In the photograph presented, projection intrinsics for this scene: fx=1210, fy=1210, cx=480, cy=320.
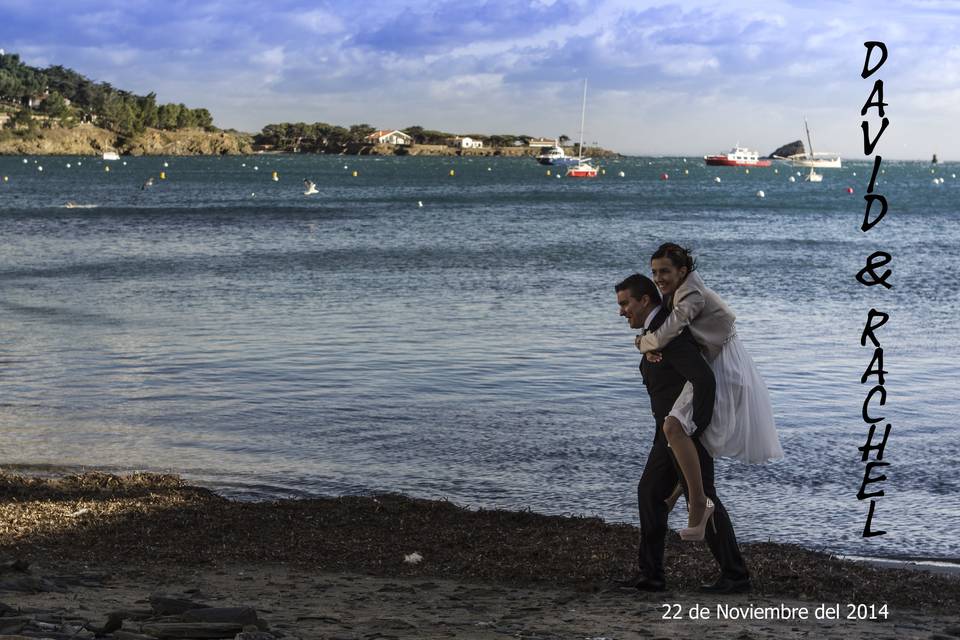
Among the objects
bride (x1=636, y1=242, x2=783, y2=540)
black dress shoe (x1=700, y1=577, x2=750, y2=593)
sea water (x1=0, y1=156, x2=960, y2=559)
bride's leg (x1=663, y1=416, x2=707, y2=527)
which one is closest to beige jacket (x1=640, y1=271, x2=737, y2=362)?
bride (x1=636, y1=242, x2=783, y2=540)

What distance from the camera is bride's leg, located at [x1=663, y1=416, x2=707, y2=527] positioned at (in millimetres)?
6102

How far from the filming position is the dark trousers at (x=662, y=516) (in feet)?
20.9

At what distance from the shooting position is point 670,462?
21.0 ft

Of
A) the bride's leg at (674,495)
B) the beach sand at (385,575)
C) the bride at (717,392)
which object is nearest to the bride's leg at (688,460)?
the bride at (717,392)

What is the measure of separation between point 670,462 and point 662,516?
1.22 feet

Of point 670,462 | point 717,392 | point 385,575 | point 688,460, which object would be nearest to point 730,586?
point 670,462

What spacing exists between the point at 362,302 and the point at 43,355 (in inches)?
326

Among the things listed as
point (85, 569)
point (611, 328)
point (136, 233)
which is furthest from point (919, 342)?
point (136, 233)

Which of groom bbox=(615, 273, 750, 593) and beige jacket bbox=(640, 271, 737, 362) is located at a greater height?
beige jacket bbox=(640, 271, 737, 362)

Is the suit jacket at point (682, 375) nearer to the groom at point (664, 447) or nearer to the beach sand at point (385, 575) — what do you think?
the groom at point (664, 447)

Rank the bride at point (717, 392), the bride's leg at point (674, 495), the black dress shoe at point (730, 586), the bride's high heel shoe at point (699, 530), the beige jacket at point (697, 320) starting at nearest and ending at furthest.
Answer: the beige jacket at point (697, 320) < the bride at point (717, 392) < the bride's high heel shoe at point (699, 530) < the bride's leg at point (674, 495) < the black dress shoe at point (730, 586)

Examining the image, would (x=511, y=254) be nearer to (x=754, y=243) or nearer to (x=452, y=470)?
(x=754, y=243)

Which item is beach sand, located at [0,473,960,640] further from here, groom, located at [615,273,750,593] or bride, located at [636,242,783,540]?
bride, located at [636,242,783,540]

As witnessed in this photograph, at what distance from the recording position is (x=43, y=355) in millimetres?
17547
